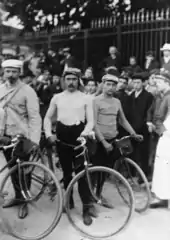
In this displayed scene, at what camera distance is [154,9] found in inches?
486

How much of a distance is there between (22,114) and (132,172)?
5.27 ft

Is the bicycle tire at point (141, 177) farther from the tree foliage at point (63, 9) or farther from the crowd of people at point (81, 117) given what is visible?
the tree foliage at point (63, 9)

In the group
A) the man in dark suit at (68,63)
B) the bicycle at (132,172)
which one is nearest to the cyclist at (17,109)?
the bicycle at (132,172)

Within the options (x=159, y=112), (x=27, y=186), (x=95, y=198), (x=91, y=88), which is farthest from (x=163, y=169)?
(x=91, y=88)

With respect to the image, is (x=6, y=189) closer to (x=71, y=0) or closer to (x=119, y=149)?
(x=119, y=149)

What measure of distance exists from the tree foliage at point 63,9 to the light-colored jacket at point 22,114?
8.02 m

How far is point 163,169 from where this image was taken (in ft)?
18.2

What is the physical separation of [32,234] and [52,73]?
779 centimetres

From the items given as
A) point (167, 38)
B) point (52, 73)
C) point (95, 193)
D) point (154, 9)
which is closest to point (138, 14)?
point (154, 9)

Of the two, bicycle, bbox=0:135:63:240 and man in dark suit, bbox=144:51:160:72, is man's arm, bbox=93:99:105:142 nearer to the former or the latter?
bicycle, bbox=0:135:63:240

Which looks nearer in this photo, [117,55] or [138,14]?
[117,55]

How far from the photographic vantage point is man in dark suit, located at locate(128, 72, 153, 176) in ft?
22.0

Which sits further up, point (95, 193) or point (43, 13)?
point (43, 13)

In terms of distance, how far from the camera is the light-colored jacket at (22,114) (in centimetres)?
524
